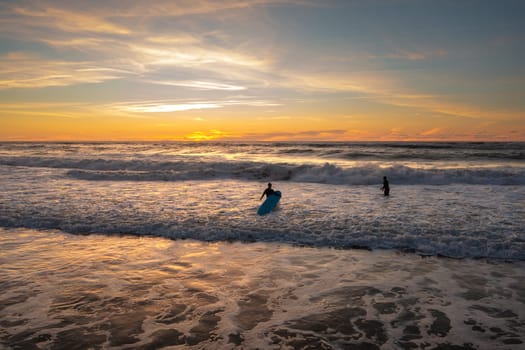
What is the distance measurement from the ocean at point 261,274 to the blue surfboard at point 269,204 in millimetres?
377

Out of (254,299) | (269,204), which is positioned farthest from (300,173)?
(254,299)

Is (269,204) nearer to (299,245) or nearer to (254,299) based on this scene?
(299,245)

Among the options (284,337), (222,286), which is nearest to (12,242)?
(222,286)

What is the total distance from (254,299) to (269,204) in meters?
7.56

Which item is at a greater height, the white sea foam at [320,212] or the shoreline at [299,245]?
the white sea foam at [320,212]

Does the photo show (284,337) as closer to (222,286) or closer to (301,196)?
(222,286)

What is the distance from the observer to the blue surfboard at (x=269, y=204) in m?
12.9

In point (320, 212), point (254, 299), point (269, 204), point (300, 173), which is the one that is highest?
point (300, 173)

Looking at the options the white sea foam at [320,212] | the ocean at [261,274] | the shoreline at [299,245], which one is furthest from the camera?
the white sea foam at [320,212]

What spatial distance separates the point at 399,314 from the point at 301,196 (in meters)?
12.2

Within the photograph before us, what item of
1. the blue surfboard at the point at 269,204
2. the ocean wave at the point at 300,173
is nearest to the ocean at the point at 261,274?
the blue surfboard at the point at 269,204

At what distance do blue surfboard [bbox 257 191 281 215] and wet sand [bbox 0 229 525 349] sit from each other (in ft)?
13.3

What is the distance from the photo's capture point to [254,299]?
19.6 ft

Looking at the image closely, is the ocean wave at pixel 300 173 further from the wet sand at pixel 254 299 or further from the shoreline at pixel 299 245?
the wet sand at pixel 254 299
